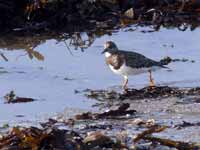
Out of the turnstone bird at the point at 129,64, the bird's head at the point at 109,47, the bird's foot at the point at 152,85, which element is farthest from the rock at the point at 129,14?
the bird's foot at the point at 152,85

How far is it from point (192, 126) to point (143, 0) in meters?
4.47

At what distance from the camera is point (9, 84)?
6613 mm

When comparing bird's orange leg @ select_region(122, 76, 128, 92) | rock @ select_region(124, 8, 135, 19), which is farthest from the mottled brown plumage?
rock @ select_region(124, 8, 135, 19)

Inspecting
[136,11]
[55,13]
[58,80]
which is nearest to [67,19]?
[55,13]

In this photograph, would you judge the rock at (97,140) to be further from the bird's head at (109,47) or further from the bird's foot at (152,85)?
the bird's head at (109,47)

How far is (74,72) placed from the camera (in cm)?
696

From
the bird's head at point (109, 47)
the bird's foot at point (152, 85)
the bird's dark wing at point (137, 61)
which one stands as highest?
the bird's head at point (109, 47)

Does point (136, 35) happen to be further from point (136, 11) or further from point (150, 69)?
point (150, 69)

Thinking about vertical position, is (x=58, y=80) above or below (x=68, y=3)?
below

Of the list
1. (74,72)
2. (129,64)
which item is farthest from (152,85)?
(74,72)

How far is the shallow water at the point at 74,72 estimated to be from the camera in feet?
19.5

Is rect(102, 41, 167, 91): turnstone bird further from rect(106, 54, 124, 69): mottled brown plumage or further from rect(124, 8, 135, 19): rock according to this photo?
rect(124, 8, 135, 19): rock

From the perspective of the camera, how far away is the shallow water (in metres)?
5.95

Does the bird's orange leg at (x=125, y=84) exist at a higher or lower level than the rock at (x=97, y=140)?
higher
